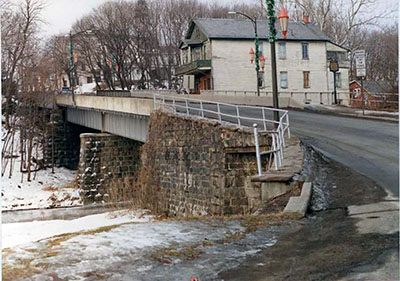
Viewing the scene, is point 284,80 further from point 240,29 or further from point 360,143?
point 360,143

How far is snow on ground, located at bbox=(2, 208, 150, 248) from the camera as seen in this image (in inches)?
656

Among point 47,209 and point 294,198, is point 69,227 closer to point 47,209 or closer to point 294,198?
point 47,209

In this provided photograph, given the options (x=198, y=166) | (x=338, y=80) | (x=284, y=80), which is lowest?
(x=198, y=166)

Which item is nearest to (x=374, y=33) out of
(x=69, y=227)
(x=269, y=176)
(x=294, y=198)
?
(x=269, y=176)

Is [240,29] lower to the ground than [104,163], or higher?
higher

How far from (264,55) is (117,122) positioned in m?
8.14

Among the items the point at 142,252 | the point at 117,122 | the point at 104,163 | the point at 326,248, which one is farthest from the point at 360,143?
the point at 104,163

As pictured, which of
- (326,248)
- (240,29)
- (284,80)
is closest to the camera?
(326,248)

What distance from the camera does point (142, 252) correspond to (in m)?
6.28

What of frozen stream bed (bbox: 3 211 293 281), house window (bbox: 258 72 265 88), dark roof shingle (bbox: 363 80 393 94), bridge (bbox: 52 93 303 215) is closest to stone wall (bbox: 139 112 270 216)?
bridge (bbox: 52 93 303 215)

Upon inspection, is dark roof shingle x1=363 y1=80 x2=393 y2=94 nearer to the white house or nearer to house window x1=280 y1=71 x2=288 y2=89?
the white house

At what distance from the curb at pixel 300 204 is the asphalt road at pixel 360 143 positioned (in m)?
1.30

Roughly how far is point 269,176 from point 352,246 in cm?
409

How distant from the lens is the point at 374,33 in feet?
39.5
